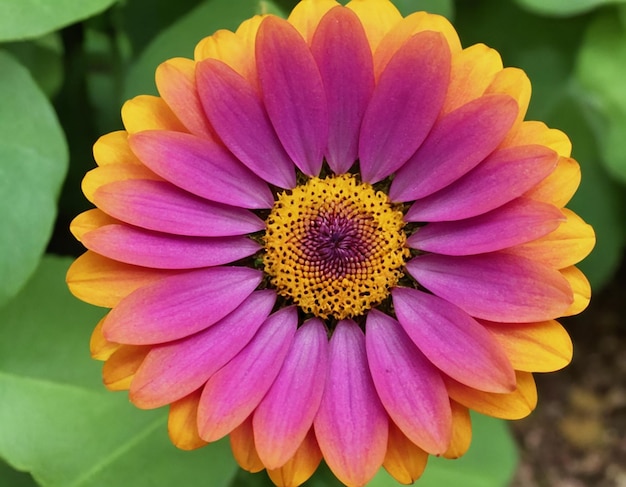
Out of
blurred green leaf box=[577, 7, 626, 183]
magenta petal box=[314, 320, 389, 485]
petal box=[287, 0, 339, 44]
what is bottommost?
blurred green leaf box=[577, 7, 626, 183]

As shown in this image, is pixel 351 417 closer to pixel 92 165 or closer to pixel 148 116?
pixel 148 116

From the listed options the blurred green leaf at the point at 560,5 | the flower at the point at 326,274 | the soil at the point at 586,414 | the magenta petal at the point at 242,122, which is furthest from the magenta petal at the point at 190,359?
the soil at the point at 586,414

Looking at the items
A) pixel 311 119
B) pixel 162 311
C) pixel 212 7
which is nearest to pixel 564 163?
pixel 311 119

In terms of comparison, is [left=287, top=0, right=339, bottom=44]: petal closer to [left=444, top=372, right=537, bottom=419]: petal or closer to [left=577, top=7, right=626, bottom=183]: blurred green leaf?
[left=444, top=372, right=537, bottom=419]: petal

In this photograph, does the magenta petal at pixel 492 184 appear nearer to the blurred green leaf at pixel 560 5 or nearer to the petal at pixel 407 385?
the petal at pixel 407 385

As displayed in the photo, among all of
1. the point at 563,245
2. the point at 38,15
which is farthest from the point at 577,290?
the point at 38,15

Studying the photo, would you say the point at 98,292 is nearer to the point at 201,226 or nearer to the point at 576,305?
the point at 201,226

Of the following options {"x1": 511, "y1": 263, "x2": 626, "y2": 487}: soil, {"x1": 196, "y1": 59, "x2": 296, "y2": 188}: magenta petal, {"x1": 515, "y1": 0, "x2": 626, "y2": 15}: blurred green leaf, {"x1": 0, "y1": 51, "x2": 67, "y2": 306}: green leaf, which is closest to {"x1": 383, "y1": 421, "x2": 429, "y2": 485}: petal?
{"x1": 196, "y1": 59, "x2": 296, "y2": 188}: magenta petal
